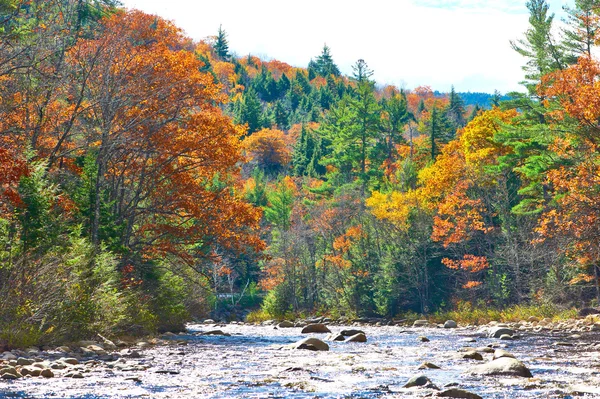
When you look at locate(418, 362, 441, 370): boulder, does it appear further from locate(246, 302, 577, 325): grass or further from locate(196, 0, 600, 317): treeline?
locate(246, 302, 577, 325): grass

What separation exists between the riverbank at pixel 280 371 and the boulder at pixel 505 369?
0.87 feet

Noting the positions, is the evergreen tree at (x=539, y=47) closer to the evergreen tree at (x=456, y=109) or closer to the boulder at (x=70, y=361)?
the boulder at (x=70, y=361)

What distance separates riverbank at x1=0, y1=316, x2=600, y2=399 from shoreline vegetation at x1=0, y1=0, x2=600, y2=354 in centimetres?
212

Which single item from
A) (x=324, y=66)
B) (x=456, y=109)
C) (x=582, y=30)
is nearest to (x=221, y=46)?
(x=324, y=66)

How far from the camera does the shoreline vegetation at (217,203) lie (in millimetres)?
17266

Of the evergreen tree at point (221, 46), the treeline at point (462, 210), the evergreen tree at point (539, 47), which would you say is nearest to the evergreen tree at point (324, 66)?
the evergreen tree at point (221, 46)

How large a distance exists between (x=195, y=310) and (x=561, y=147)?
67.6 feet

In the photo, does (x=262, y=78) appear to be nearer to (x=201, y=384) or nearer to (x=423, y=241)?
(x=423, y=241)

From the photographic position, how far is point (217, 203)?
84.4 feet

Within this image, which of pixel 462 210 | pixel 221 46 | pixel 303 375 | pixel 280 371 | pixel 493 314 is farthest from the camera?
pixel 221 46

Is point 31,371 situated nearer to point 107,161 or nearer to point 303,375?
point 303,375

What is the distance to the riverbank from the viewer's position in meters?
10.8

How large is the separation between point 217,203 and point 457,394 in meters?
16.7

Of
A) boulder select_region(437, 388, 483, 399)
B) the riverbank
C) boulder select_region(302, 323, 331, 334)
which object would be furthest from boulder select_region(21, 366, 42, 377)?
boulder select_region(302, 323, 331, 334)
